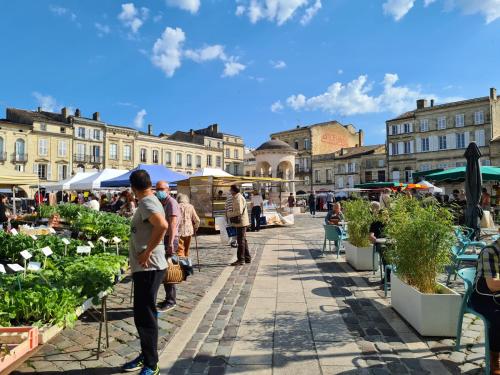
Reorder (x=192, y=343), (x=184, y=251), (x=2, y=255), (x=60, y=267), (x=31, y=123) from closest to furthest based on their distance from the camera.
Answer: (x=192, y=343)
(x=60, y=267)
(x=2, y=255)
(x=184, y=251)
(x=31, y=123)

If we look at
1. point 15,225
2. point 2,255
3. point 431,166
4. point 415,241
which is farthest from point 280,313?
point 431,166

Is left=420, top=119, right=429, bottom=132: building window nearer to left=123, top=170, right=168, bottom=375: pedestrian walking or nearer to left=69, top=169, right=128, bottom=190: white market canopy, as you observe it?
left=69, top=169, right=128, bottom=190: white market canopy

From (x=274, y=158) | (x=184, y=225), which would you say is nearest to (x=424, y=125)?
(x=274, y=158)

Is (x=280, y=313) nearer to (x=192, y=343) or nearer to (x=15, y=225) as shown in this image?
(x=192, y=343)

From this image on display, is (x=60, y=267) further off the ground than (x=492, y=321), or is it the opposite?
(x=60, y=267)

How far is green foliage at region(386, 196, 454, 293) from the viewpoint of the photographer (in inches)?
168

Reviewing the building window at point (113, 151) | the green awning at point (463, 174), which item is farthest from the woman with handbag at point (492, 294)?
the building window at point (113, 151)

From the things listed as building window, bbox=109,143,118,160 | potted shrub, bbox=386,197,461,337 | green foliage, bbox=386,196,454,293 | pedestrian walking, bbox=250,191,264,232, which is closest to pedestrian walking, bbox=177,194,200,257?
potted shrub, bbox=386,197,461,337

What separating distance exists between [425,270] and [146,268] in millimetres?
3240

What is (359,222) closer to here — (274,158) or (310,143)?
(274,158)

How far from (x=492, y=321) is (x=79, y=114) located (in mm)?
50853

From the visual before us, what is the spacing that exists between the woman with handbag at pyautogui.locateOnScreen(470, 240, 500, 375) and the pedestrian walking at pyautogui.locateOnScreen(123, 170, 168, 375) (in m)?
2.71

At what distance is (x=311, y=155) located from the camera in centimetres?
5425

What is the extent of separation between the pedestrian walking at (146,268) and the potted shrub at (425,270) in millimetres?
2841
